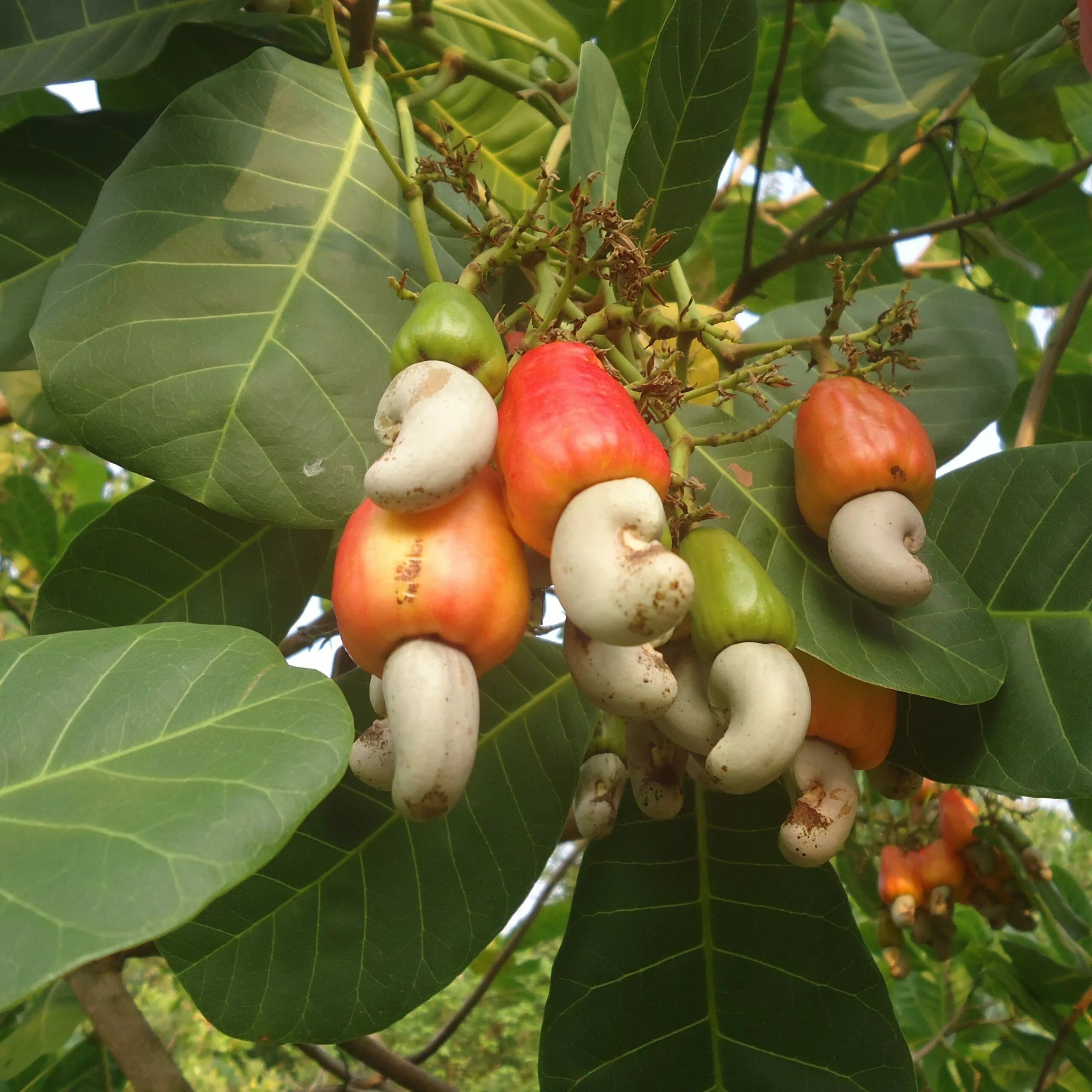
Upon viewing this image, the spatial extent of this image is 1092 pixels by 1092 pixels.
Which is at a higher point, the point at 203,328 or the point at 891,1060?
the point at 203,328

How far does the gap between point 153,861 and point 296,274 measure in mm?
513

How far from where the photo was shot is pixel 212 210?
0.88 metres

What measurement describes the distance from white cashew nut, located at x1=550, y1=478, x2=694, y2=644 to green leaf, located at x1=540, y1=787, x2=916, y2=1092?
1.87 ft

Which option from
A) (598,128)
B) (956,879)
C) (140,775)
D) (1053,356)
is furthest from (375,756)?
(956,879)

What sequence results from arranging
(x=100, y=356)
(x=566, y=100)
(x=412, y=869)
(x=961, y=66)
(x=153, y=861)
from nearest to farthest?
1. (x=153, y=861)
2. (x=100, y=356)
3. (x=412, y=869)
4. (x=566, y=100)
5. (x=961, y=66)

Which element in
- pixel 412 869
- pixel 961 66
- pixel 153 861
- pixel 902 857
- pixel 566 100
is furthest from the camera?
pixel 902 857

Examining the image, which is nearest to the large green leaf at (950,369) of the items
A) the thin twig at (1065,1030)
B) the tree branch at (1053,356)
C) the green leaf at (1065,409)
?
the tree branch at (1053,356)

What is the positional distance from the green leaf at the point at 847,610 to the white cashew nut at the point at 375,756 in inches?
12.1

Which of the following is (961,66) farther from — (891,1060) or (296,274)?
(891,1060)

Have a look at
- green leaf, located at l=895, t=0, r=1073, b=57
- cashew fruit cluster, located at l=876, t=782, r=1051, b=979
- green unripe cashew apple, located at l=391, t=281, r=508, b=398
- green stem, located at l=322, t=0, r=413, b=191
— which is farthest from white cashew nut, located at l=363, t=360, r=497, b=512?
cashew fruit cluster, located at l=876, t=782, r=1051, b=979

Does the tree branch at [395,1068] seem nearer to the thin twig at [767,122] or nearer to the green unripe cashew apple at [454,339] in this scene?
the green unripe cashew apple at [454,339]

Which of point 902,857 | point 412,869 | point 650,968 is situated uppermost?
point 412,869

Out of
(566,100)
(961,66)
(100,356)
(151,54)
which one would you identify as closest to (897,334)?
(566,100)

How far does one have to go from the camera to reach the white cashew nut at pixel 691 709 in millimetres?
699
